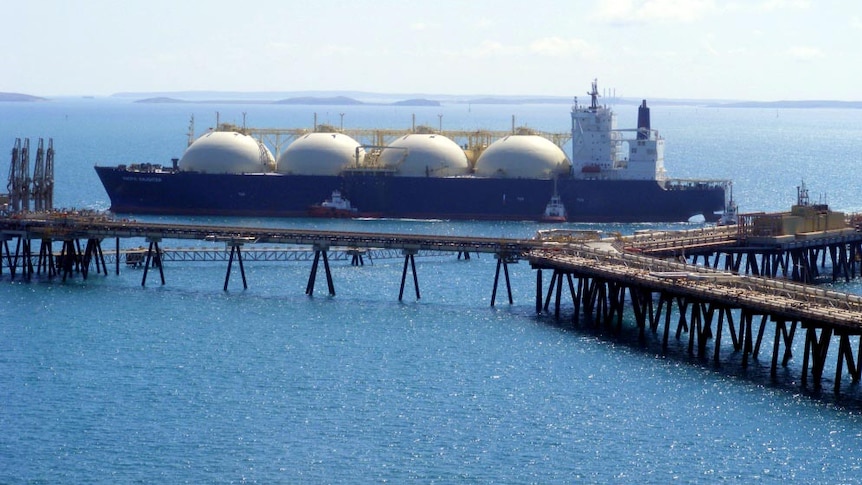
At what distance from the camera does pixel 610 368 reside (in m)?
58.0

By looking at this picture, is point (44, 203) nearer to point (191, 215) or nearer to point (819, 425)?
point (191, 215)

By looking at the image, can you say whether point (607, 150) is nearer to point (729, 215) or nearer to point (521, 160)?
point (521, 160)

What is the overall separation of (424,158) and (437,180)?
2.75 m

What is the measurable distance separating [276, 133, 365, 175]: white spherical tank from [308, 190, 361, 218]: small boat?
3.36 m

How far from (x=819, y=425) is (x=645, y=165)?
69071 mm

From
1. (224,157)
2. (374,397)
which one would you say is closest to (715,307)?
(374,397)

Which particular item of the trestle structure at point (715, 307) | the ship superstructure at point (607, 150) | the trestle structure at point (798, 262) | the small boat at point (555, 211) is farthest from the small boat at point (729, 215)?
the trestle structure at point (715, 307)

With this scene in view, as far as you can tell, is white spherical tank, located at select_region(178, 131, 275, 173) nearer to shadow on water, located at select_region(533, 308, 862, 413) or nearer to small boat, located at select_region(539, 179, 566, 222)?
small boat, located at select_region(539, 179, 566, 222)

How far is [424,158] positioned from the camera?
4707 inches

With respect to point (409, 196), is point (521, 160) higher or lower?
higher

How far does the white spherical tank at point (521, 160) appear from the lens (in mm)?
118062

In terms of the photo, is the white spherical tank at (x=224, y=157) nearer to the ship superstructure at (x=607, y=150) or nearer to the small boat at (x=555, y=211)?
the small boat at (x=555, y=211)

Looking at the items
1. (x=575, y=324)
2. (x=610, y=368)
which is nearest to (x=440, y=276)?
(x=575, y=324)

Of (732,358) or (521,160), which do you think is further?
(521,160)
